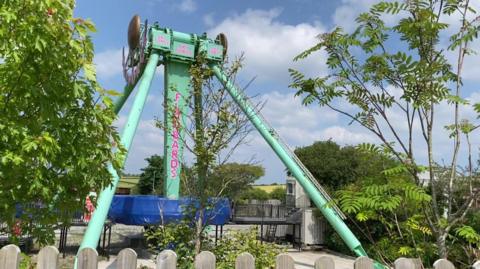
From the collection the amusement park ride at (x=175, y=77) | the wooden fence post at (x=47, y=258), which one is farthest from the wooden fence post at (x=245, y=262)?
the amusement park ride at (x=175, y=77)

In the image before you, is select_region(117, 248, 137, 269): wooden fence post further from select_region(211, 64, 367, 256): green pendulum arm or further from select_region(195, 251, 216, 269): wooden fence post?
select_region(211, 64, 367, 256): green pendulum arm

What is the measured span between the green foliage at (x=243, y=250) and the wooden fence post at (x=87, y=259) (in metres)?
4.74

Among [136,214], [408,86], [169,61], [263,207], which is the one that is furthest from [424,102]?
[263,207]

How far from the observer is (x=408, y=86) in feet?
9.78

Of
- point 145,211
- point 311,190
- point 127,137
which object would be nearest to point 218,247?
point 145,211

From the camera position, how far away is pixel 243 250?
7.27m

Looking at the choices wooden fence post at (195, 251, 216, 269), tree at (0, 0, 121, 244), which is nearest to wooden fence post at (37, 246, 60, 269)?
tree at (0, 0, 121, 244)

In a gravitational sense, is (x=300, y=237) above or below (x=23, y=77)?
below

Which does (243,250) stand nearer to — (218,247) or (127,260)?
(218,247)

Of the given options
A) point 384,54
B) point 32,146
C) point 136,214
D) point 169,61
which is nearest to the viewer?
point 32,146

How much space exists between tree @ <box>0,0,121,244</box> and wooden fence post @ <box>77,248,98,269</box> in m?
0.64

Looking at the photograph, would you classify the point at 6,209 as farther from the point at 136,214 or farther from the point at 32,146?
the point at 136,214

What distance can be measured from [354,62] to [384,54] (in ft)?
0.81

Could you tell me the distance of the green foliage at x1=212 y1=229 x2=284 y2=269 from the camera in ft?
23.4
